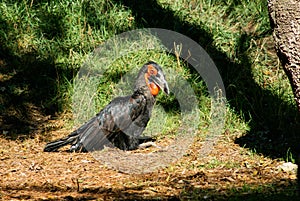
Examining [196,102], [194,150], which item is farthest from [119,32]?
[194,150]

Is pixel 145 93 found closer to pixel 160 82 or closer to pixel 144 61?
pixel 160 82

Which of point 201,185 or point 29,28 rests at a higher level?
point 29,28

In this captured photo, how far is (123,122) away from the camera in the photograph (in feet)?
22.0

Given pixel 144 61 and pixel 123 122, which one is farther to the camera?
pixel 144 61

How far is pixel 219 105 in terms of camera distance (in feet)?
24.2

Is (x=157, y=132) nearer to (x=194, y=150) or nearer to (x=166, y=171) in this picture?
(x=194, y=150)

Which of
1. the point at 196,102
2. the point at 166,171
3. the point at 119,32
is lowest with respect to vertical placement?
the point at 166,171

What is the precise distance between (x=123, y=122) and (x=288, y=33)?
6.95 ft

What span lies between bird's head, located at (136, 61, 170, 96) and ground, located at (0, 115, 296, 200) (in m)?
0.72

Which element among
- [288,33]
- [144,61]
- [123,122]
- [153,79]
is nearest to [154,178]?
[123,122]

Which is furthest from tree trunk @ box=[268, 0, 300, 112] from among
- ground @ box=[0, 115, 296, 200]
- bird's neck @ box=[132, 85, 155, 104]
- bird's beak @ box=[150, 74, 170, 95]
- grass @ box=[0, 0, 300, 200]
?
bird's neck @ box=[132, 85, 155, 104]

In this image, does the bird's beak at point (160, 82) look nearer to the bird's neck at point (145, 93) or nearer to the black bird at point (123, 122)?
the black bird at point (123, 122)

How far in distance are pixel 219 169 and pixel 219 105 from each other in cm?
150

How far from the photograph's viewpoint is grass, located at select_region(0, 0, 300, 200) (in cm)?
711
